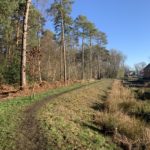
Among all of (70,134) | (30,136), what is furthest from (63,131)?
(30,136)

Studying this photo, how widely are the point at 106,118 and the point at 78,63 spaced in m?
79.0

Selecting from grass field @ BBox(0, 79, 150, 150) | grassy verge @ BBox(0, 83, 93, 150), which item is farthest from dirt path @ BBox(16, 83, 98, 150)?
grassy verge @ BBox(0, 83, 93, 150)

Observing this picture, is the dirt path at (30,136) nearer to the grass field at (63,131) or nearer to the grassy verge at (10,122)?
the grass field at (63,131)

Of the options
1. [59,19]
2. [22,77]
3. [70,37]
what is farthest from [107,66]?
[22,77]

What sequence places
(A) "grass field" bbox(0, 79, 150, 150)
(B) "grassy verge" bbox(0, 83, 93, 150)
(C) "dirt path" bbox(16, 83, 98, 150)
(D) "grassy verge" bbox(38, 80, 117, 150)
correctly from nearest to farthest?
(C) "dirt path" bbox(16, 83, 98, 150), (B) "grassy verge" bbox(0, 83, 93, 150), (A) "grass field" bbox(0, 79, 150, 150), (D) "grassy verge" bbox(38, 80, 117, 150)

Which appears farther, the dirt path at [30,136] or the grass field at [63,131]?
the grass field at [63,131]

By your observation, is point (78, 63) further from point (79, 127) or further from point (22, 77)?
point (79, 127)

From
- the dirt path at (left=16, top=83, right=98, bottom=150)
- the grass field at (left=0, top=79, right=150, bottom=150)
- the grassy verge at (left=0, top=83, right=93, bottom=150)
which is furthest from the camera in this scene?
the grass field at (left=0, top=79, right=150, bottom=150)

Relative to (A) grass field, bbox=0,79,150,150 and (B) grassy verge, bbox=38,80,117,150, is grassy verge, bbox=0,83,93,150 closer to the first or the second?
(A) grass field, bbox=0,79,150,150

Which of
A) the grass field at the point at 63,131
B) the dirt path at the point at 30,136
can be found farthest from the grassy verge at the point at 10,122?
the dirt path at the point at 30,136

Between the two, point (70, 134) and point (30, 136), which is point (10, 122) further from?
point (70, 134)

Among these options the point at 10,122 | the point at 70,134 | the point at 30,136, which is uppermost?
the point at 10,122

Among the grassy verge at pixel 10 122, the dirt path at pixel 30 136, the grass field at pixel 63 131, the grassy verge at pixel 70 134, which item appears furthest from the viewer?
the grassy verge at pixel 70 134

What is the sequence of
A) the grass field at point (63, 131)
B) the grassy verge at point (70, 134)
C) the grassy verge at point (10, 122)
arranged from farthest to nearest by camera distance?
1. the grassy verge at point (70, 134)
2. the grass field at point (63, 131)
3. the grassy verge at point (10, 122)
